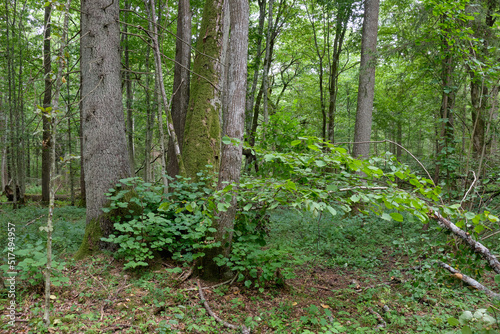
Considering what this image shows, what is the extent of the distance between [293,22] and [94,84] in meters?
10.6

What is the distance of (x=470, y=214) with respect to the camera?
211 centimetres

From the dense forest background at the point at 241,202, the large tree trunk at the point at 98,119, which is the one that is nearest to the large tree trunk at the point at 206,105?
the dense forest background at the point at 241,202

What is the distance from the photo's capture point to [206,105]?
5.05m

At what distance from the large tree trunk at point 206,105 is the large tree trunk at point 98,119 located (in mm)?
1203

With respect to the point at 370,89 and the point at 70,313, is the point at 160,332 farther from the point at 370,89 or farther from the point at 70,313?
the point at 370,89

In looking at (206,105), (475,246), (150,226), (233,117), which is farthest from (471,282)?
(206,105)

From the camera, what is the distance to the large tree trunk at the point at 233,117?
3383mm

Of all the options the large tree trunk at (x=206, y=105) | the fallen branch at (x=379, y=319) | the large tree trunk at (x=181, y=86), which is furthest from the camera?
the large tree trunk at (x=181, y=86)

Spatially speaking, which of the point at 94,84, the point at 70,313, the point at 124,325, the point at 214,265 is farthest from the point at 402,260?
the point at 94,84

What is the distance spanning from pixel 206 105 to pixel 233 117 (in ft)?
6.01

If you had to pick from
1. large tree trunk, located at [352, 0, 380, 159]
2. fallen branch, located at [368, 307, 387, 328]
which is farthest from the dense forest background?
large tree trunk, located at [352, 0, 380, 159]

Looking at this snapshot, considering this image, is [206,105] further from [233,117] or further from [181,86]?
[233,117]

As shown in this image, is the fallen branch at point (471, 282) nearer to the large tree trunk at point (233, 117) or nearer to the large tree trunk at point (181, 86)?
the large tree trunk at point (233, 117)

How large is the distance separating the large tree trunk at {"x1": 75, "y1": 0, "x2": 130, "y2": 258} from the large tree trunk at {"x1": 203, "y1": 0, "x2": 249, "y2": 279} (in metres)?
1.67
